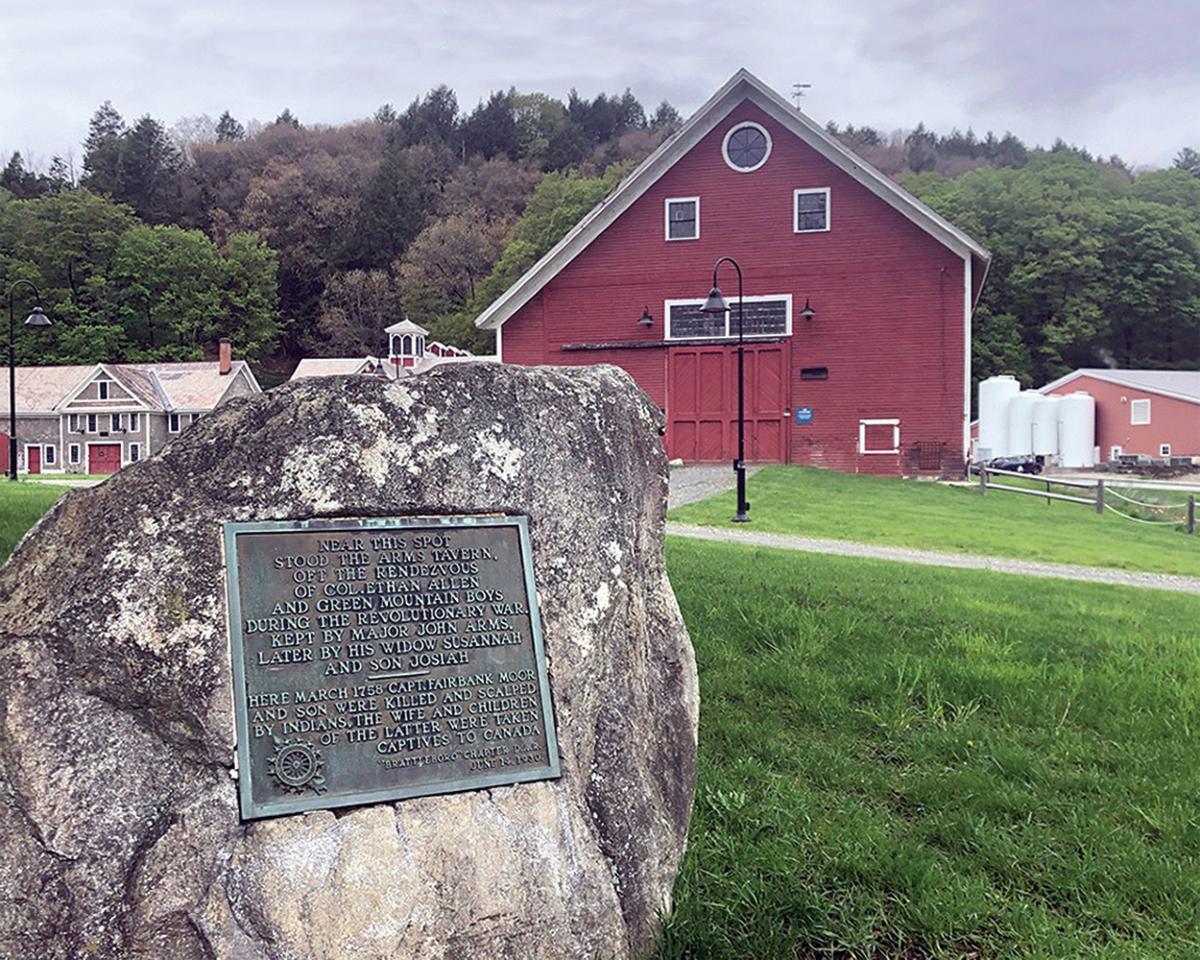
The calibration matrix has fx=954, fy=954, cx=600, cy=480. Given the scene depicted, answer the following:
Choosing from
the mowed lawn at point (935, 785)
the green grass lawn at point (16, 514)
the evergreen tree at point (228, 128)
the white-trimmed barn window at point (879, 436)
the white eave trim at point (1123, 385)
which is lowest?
the mowed lawn at point (935, 785)

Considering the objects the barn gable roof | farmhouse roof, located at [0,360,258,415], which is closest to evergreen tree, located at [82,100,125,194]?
farmhouse roof, located at [0,360,258,415]

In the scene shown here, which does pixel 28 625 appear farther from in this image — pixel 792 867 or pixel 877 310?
pixel 877 310

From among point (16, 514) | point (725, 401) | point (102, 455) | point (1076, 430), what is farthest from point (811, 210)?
point (102, 455)

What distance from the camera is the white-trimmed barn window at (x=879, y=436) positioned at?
24.8 meters

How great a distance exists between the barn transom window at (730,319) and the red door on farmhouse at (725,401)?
1.16 ft

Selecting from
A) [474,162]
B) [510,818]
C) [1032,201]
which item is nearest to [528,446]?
[510,818]

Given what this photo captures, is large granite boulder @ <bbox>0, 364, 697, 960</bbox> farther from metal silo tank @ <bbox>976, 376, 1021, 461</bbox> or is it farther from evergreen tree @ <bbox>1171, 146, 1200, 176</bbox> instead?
evergreen tree @ <bbox>1171, 146, 1200, 176</bbox>

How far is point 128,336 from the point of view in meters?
61.7

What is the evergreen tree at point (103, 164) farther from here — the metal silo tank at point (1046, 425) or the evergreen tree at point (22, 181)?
the metal silo tank at point (1046, 425)

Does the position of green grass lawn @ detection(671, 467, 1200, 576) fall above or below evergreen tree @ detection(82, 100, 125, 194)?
below

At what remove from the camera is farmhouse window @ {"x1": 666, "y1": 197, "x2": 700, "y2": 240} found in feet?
83.7

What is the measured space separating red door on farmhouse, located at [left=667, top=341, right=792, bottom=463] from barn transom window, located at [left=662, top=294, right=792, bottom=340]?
0.35 metres

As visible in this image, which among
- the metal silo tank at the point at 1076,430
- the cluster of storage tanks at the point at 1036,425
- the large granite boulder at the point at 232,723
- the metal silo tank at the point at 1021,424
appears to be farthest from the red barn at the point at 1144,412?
the large granite boulder at the point at 232,723

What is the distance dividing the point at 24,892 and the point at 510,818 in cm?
136
